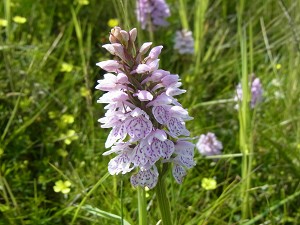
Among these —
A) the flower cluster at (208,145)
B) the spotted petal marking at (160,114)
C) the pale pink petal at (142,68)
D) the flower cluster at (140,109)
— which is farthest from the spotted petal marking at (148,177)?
the flower cluster at (208,145)

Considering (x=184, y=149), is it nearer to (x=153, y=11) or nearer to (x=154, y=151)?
(x=154, y=151)

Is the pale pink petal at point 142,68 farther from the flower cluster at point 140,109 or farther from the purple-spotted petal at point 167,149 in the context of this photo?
the purple-spotted petal at point 167,149

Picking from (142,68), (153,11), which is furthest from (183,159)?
(153,11)

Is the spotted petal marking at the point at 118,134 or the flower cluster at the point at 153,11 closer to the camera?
the spotted petal marking at the point at 118,134

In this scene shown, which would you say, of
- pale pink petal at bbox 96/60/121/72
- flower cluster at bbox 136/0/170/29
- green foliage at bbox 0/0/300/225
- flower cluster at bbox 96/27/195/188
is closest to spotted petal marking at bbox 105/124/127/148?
flower cluster at bbox 96/27/195/188

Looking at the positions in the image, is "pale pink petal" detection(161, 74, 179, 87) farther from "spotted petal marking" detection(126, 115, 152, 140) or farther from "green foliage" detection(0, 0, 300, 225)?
"green foliage" detection(0, 0, 300, 225)
